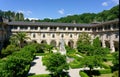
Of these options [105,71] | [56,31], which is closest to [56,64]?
[105,71]

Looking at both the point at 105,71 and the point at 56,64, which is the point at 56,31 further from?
the point at 56,64

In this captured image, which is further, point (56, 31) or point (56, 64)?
point (56, 31)

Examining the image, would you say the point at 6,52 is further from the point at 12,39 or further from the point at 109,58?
the point at 109,58

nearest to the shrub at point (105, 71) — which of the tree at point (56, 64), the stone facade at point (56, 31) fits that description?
the tree at point (56, 64)

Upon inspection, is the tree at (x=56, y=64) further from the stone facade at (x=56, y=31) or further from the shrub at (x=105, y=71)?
the stone facade at (x=56, y=31)

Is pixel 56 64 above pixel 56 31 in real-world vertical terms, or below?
below

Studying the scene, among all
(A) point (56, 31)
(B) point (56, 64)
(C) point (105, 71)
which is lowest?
(C) point (105, 71)

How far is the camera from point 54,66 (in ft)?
85.3

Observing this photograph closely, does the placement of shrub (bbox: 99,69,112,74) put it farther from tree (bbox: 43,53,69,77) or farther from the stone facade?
the stone facade

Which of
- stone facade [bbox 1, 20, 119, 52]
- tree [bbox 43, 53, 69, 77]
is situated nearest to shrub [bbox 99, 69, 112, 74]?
tree [bbox 43, 53, 69, 77]

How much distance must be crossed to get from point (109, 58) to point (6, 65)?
2605 cm

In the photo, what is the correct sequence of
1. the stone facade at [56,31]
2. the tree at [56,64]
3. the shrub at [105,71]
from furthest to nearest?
the stone facade at [56,31]
the shrub at [105,71]
the tree at [56,64]

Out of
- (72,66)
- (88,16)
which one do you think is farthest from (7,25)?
(88,16)

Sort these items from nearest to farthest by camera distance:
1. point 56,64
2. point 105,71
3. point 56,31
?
point 56,64, point 105,71, point 56,31
